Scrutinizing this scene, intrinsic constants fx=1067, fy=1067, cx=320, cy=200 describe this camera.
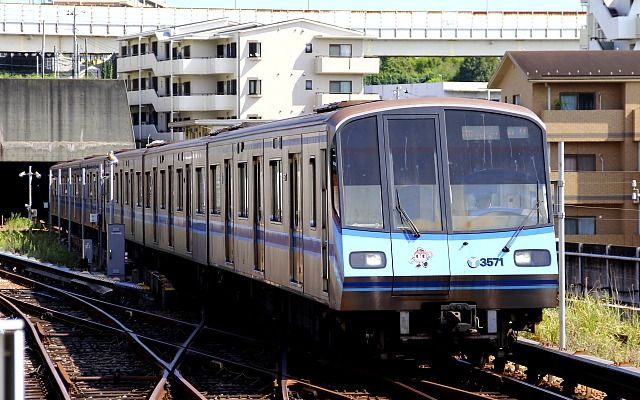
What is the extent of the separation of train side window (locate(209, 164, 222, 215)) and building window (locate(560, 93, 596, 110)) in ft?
63.8

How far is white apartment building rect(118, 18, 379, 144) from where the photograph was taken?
165 ft

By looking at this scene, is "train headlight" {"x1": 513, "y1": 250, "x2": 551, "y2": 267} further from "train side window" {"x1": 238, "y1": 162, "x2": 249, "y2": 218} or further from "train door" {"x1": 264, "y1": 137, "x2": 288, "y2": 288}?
"train side window" {"x1": 238, "y1": 162, "x2": 249, "y2": 218}

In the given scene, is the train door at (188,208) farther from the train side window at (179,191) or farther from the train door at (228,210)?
the train door at (228,210)

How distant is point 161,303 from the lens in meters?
17.0

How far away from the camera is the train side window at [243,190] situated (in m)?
11.9

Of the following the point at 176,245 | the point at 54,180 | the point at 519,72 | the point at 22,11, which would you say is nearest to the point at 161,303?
the point at 176,245

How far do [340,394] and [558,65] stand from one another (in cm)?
2456

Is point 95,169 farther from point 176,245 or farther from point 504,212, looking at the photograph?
point 504,212

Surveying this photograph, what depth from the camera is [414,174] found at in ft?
28.4

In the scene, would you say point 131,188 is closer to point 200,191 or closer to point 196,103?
point 200,191

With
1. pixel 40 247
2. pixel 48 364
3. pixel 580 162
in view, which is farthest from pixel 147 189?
pixel 580 162

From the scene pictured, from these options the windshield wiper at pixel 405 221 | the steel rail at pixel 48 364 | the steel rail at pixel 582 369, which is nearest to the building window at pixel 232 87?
the steel rail at pixel 48 364

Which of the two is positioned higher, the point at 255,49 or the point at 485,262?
the point at 255,49

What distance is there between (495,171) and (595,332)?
2.53 metres
